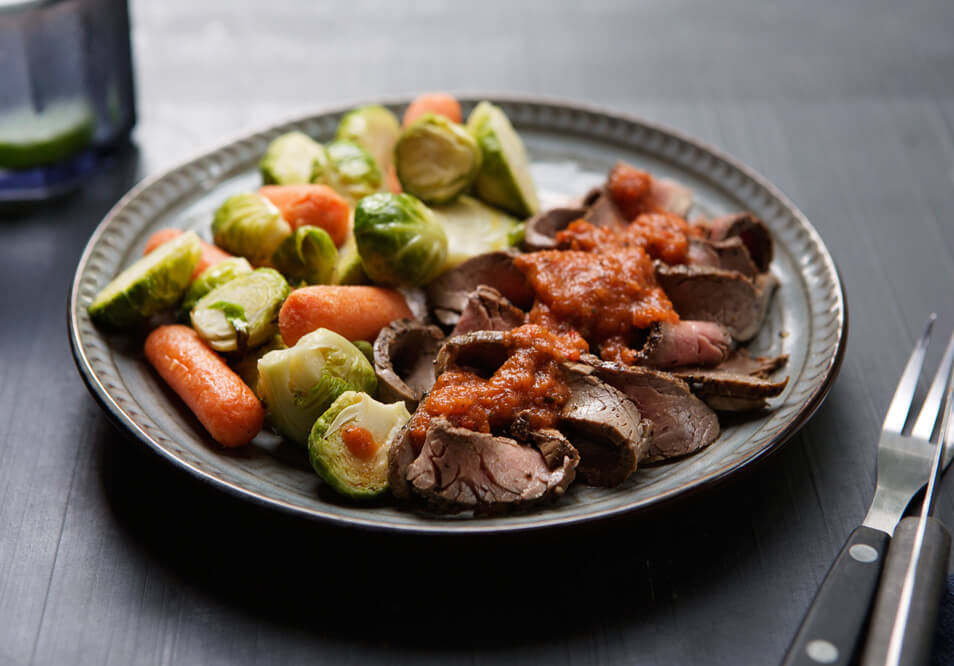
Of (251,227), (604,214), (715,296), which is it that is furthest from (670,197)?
(251,227)

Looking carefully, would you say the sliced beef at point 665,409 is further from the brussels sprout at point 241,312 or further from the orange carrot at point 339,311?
the brussels sprout at point 241,312

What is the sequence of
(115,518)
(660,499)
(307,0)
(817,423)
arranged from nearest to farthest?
(660,499), (115,518), (817,423), (307,0)

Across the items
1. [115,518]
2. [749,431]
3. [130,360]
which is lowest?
[115,518]

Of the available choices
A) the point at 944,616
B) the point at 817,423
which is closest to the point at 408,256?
the point at 817,423

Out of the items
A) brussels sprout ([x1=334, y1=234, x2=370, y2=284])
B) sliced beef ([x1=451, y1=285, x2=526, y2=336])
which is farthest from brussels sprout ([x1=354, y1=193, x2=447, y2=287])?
sliced beef ([x1=451, y1=285, x2=526, y2=336])

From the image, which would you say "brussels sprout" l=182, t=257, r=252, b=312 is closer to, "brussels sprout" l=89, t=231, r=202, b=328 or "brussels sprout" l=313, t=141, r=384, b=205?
"brussels sprout" l=89, t=231, r=202, b=328

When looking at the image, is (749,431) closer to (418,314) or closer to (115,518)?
(418,314)

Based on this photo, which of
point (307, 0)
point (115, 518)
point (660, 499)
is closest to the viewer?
point (660, 499)

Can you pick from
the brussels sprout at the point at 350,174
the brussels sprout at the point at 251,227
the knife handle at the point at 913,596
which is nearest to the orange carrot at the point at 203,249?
the brussels sprout at the point at 251,227
